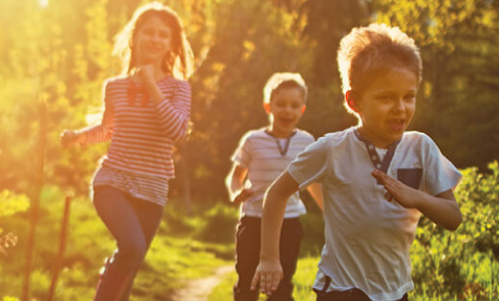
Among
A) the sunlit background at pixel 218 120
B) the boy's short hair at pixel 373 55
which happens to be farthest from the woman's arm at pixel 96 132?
the boy's short hair at pixel 373 55

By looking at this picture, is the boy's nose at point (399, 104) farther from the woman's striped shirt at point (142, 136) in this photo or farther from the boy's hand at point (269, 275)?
the woman's striped shirt at point (142, 136)

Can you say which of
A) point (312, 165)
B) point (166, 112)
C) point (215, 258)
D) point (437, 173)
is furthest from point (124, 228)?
point (215, 258)

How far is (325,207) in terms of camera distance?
110 inches

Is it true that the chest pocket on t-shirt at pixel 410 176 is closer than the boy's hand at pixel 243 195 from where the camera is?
Yes

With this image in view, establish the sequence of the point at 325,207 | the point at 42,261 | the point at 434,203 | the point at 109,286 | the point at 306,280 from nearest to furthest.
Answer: the point at 434,203, the point at 325,207, the point at 109,286, the point at 306,280, the point at 42,261

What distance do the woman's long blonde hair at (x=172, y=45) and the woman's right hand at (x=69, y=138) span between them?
0.69 meters

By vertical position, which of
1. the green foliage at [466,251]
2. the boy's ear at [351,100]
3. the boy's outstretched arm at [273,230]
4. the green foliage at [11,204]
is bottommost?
the green foliage at [466,251]

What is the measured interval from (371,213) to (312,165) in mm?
346

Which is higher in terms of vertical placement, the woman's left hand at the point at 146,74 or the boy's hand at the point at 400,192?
the woman's left hand at the point at 146,74

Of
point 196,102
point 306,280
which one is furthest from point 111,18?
point 306,280

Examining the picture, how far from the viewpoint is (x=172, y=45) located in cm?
486

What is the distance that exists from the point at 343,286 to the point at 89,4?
31.3 meters

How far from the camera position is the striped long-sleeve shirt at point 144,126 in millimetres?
4211

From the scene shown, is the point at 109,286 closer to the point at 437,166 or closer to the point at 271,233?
the point at 271,233
